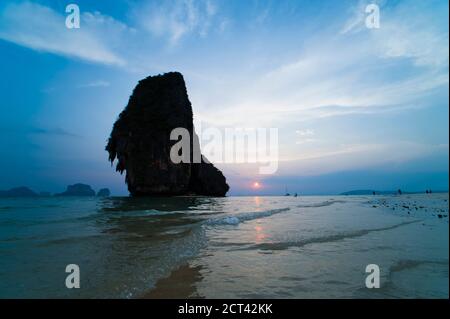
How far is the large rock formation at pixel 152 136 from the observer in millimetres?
54219

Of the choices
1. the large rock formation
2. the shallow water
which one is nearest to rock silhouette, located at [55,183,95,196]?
the large rock formation

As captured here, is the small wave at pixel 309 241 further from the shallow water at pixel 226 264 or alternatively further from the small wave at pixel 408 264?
the small wave at pixel 408 264

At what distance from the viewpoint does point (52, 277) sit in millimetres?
4840

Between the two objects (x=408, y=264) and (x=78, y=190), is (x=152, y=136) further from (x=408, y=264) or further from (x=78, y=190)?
(x=78, y=190)

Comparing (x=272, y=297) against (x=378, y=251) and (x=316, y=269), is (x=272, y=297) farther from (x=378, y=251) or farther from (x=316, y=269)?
(x=378, y=251)

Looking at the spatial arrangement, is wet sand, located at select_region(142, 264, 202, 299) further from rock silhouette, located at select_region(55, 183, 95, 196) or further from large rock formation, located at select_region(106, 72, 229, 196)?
rock silhouette, located at select_region(55, 183, 95, 196)

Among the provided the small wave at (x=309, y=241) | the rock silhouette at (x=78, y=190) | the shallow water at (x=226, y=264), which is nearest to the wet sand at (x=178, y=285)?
the shallow water at (x=226, y=264)

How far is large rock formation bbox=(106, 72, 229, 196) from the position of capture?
178ft

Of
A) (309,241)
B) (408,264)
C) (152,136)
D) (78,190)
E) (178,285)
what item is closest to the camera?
(178,285)

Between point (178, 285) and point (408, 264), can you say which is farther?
point (408, 264)

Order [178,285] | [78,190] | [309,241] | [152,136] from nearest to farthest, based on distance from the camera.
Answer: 1. [178,285]
2. [309,241]
3. [152,136]
4. [78,190]

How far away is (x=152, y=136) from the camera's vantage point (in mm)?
55250

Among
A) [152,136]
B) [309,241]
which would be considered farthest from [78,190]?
[309,241]
